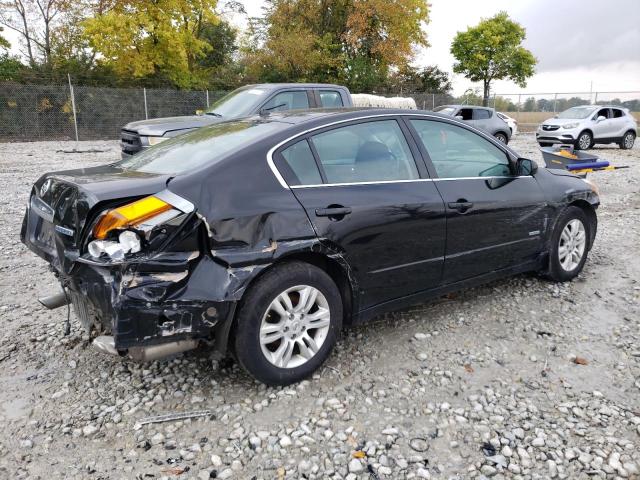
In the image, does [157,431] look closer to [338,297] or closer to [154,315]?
[154,315]

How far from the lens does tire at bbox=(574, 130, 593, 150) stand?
18.2 m

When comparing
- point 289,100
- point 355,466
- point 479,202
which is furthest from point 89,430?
point 289,100

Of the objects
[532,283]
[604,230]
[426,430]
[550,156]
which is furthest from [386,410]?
[550,156]

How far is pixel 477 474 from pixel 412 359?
1075 millimetres

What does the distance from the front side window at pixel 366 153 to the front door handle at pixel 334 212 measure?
0.20 meters

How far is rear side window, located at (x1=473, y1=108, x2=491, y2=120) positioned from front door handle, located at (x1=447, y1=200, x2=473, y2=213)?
14.6m

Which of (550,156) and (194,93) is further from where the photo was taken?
(194,93)

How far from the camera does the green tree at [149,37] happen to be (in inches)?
912

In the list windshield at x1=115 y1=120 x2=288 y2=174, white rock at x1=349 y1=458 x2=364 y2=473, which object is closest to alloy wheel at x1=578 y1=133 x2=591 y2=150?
windshield at x1=115 y1=120 x2=288 y2=174

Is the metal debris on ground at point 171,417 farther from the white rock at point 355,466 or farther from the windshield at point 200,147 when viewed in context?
the windshield at point 200,147

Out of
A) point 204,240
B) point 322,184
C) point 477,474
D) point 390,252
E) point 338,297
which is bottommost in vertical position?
point 477,474

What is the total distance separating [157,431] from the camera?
2.65m


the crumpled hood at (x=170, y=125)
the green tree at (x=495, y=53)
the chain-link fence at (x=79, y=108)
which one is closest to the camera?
the crumpled hood at (x=170, y=125)

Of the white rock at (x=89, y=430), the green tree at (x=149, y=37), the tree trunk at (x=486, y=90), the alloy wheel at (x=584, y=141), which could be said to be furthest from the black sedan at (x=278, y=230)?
the tree trunk at (x=486, y=90)
